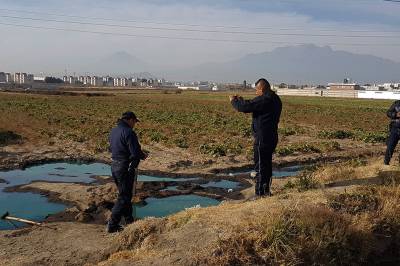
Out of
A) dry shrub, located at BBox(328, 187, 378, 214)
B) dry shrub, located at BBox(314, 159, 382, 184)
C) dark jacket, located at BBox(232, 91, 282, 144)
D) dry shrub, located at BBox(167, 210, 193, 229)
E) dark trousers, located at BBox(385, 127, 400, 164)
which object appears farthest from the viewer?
dark trousers, located at BBox(385, 127, 400, 164)

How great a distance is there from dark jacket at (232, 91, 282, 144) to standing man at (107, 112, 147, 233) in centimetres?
187

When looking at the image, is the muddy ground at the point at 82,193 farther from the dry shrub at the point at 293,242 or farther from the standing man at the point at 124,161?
the dry shrub at the point at 293,242

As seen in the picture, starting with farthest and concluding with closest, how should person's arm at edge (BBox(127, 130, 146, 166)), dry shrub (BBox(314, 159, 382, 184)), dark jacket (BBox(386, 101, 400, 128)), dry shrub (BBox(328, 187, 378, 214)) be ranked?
1. dark jacket (BBox(386, 101, 400, 128))
2. dry shrub (BBox(314, 159, 382, 184))
3. person's arm at edge (BBox(127, 130, 146, 166))
4. dry shrub (BBox(328, 187, 378, 214))

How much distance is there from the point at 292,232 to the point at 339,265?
84 centimetres

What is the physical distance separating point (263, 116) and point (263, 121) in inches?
3.5

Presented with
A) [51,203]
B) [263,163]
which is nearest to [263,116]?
[263,163]

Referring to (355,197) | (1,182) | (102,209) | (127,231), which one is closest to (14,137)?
(1,182)

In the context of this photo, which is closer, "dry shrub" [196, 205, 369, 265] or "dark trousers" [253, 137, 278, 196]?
"dry shrub" [196, 205, 369, 265]

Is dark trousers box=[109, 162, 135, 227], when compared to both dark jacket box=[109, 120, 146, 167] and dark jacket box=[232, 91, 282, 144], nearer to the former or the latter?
dark jacket box=[109, 120, 146, 167]

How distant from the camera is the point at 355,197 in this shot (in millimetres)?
8242

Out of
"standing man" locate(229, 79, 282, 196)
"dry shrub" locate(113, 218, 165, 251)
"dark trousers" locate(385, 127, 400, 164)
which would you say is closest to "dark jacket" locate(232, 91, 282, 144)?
"standing man" locate(229, 79, 282, 196)

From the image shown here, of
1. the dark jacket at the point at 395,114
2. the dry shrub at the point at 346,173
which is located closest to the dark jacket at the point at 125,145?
the dry shrub at the point at 346,173

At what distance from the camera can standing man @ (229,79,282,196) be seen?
28.0 feet

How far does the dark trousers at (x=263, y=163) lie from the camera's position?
8.75 m
